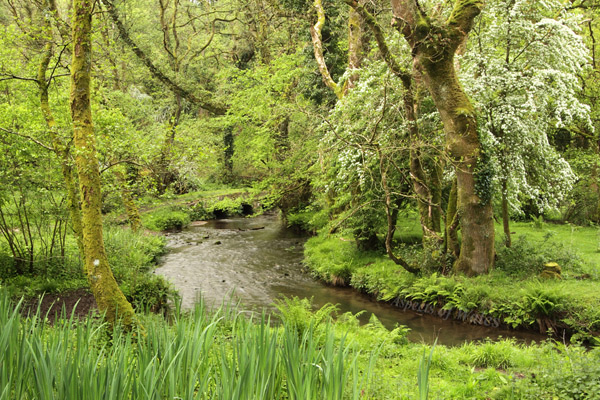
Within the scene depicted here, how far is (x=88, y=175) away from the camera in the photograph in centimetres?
624

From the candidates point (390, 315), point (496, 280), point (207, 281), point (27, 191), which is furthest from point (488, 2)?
point (27, 191)

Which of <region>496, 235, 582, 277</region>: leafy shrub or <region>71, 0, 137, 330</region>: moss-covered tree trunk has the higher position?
<region>71, 0, 137, 330</region>: moss-covered tree trunk

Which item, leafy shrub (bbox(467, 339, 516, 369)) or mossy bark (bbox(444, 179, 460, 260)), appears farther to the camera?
mossy bark (bbox(444, 179, 460, 260))

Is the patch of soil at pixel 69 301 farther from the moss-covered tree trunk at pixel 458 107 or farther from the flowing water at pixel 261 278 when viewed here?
the moss-covered tree trunk at pixel 458 107

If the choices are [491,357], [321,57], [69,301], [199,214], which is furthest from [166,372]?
[199,214]

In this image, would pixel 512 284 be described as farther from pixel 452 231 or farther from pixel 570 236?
pixel 570 236

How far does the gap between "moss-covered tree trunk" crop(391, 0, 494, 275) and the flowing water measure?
2.20 metres

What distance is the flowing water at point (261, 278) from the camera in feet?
33.4

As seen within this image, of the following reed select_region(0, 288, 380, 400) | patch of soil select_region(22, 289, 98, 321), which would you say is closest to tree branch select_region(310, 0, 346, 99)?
patch of soil select_region(22, 289, 98, 321)

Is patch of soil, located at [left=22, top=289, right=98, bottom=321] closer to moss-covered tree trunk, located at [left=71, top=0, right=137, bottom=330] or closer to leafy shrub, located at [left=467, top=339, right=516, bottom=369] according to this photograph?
moss-covered tree trunk, located at [left=71, top=0, right=137, bottom=330]

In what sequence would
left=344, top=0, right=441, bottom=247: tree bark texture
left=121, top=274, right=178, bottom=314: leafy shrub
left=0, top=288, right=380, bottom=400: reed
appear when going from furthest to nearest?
left=344, top=0, right=441, bottom=247: tree bark texture, left=121, top=274, right=178, bottom=314: leafy shrub, left=0, top=288, right=380, bottom=400: reed

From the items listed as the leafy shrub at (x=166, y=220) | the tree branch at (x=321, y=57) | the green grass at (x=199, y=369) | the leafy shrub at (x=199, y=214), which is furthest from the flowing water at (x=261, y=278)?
the tree branch at (x=321, y=57)

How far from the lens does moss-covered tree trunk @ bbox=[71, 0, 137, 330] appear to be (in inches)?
244

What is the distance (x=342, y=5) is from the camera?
1862cm
